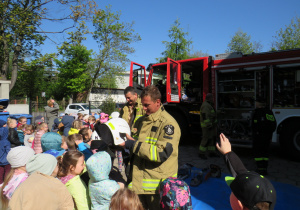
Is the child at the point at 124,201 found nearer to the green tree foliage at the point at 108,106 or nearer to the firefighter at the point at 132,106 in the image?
the firefighter at the point at 132,106

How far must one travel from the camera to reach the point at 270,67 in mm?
6078

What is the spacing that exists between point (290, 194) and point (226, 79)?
3938 millimetres

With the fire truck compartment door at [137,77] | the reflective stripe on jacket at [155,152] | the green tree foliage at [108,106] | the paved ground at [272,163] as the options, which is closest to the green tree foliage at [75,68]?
the green tree foliage at [108,106]

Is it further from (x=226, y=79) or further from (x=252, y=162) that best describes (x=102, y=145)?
(x=226, y=79)

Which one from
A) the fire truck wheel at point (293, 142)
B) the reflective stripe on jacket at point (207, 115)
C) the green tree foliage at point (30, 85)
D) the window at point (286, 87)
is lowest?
the fire truck wheel at point (293, 142)

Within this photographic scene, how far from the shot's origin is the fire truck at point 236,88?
5.86 meters

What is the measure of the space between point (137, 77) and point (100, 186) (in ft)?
18.8

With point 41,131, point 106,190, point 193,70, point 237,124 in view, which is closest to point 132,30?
point 193,70

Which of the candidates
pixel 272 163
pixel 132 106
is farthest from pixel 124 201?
pixel 272 163

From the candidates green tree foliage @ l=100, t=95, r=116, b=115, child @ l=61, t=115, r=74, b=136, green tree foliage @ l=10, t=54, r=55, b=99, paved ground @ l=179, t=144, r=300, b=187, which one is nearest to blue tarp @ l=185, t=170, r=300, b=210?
paved ground @ l=179, t=144, r=300, b=187

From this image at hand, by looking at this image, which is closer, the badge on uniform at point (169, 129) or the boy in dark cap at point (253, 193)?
the boy in dark cap at point (253, 193)

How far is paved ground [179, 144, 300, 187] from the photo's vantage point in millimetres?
4684

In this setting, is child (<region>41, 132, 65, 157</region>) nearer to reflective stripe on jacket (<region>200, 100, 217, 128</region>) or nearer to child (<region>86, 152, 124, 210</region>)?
child (<region>86, 152, 124, 210</region>)

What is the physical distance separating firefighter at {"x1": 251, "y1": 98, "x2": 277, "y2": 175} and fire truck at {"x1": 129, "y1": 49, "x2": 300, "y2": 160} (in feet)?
5.13
